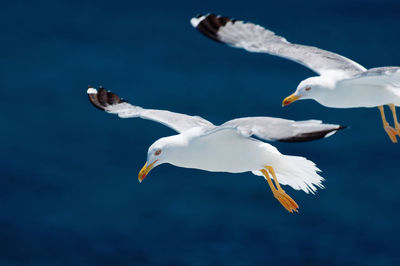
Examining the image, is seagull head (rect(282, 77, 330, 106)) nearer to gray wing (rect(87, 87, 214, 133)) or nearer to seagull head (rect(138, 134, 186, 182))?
gray wing (rect(87, 87, 214, 133))

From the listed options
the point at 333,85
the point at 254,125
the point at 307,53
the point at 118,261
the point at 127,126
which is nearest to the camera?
the point at 254,125

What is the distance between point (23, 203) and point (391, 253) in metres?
6.29

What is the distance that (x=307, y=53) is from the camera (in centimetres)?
960

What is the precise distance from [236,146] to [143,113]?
1.47m

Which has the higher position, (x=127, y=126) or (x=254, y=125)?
(x=127, y=126)

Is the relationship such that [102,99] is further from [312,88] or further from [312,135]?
[312,135]

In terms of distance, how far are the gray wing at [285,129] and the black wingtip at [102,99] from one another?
271cm

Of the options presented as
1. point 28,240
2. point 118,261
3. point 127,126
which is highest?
point 127,126

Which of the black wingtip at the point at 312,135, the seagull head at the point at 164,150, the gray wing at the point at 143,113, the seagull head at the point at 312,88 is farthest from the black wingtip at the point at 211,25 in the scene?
the black wingtip at the point at 312,135

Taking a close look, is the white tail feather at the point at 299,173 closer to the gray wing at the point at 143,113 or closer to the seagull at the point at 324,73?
the seagull at the point at 324,73

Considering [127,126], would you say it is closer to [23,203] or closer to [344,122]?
[23,203]

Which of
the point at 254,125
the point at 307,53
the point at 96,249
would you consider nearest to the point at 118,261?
the point at 96,249

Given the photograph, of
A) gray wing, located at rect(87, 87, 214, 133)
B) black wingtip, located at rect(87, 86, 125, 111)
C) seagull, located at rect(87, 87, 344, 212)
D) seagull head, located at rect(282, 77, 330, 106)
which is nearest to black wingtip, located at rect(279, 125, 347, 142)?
seagull, located at rect(87, 87, 344, 212)

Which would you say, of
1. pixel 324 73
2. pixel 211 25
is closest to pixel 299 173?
pixel 324 73
